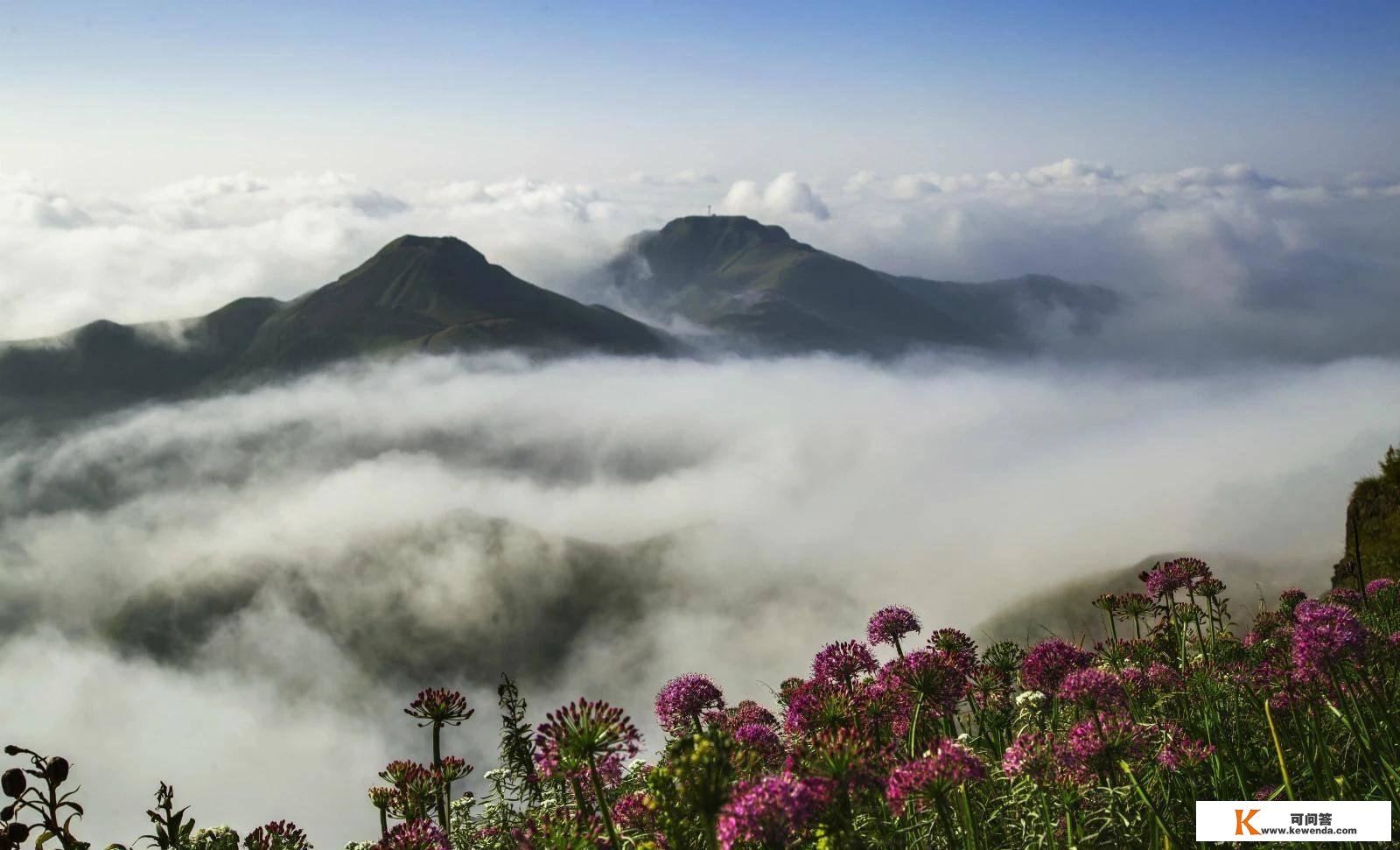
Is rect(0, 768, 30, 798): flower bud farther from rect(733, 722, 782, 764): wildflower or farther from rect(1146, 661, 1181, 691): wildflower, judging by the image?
rect(1146, 661, 1181, 691): wildflower

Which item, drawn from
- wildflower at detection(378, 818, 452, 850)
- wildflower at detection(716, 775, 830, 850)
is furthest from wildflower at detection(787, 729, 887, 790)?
wildflower at detection(378, 818, 452, 850)

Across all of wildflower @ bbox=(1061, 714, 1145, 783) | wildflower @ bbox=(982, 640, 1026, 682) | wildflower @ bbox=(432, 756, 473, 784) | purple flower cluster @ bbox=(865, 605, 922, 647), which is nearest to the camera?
wildflower @ bbox=(1061, 714, 1145, 783)

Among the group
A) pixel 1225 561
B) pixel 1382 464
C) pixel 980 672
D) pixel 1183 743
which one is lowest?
pixel 1183 743

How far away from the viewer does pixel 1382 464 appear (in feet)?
81.8

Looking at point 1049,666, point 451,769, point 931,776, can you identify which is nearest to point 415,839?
point 451,769

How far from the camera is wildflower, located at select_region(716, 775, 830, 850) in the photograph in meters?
3.64

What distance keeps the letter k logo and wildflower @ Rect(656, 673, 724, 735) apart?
374 centimetres

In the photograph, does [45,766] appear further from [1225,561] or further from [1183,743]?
[1225,561]

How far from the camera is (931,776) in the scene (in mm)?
4207

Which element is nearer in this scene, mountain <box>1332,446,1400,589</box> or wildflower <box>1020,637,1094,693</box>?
wildflower <box>1020,637,1094,693</box>

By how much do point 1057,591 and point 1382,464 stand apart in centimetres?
11931

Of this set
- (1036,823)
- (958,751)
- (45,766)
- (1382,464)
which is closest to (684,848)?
(958,751)

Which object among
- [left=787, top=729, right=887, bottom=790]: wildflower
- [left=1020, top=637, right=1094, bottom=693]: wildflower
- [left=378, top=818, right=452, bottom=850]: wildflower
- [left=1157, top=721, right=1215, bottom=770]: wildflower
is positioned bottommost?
[left=1157, top=721, right=1215, bottom=770]: wildflower

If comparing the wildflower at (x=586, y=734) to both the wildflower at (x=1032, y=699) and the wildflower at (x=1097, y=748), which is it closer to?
the wildflower at (x=1097, y=748)
